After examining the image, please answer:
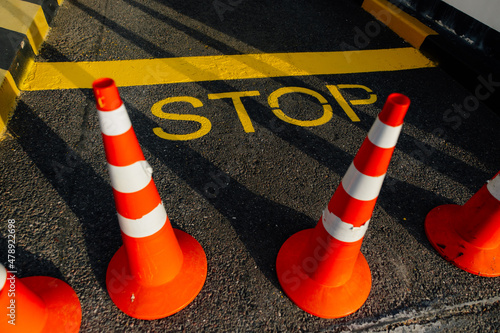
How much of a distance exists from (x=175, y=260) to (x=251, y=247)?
0.58 metres

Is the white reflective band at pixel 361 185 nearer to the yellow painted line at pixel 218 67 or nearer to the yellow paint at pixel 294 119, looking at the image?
the yellow paint at pixel 294 119

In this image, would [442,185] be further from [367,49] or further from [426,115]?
[367,49]

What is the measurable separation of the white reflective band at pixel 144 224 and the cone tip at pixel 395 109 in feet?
4.54

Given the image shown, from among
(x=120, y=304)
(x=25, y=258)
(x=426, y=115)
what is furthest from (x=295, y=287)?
(x=426, y=115)

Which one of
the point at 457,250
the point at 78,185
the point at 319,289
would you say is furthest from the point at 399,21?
the point at 78,185

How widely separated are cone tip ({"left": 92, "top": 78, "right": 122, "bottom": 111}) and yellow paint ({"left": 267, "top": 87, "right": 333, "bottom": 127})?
2.27 metres

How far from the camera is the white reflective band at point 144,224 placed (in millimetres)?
2109

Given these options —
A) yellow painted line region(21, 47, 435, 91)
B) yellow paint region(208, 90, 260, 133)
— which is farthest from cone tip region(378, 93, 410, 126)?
yellow painted line region(21, 47, 435, 91)

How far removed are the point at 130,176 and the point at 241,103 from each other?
6.98 feet

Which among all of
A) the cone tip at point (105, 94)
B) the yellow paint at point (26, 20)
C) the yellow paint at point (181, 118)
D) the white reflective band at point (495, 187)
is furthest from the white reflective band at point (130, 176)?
the yellow paint at point (26, 20)

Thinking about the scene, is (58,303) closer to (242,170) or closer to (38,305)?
(38,305)

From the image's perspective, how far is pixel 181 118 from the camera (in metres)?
3.62

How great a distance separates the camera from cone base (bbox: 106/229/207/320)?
2.26 meters

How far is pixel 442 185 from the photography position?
3262mm
